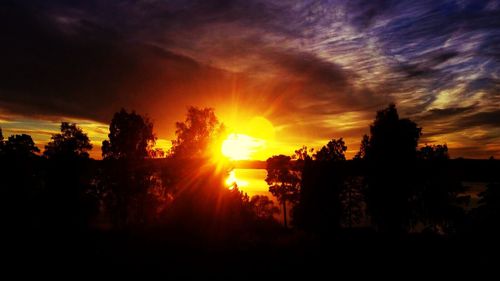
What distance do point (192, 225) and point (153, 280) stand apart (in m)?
2.67

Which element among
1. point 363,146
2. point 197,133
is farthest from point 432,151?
point 197,133

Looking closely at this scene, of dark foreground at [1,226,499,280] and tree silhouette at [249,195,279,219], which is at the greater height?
dark foreground at [1,226,499,280]

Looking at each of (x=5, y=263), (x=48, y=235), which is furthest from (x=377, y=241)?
(x=48, y=235)

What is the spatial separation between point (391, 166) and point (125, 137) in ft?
91.4

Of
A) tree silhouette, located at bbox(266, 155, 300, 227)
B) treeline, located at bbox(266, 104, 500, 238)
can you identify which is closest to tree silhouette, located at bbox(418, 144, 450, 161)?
treeline, located at bbox(266, 104, 500, 238)

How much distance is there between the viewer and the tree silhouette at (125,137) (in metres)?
35.8

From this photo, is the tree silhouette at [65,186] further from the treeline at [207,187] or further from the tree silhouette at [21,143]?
the tree silhouette at [21,143]

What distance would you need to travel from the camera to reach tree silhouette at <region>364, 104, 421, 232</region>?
28.3m

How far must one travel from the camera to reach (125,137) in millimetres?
36000

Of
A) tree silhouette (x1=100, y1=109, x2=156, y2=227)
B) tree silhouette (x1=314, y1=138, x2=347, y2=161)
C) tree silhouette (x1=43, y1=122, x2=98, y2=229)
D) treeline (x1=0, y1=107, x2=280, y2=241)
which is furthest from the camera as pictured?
tree silhouette (x1=314, y1=138, x2=347, y2=161)

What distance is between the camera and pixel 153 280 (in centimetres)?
775

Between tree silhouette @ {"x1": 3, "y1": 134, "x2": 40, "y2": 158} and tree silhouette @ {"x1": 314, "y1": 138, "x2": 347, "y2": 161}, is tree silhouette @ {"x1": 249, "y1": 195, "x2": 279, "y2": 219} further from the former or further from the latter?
tree silhouette @ {"x1": 3, "y1": 134, "x2": 40, "y2": 158}

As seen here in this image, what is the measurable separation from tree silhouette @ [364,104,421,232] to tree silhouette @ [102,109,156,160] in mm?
25173

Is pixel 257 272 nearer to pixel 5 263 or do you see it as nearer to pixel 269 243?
pixel 269 243
